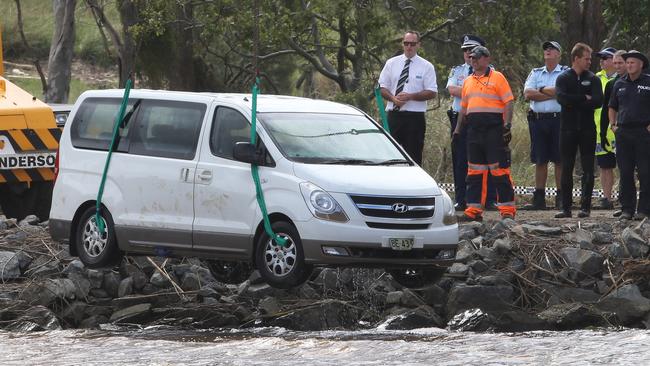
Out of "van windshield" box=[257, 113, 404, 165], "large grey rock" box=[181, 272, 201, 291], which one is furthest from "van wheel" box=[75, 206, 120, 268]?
"van windshield" box=[257, 113, 404, 165]

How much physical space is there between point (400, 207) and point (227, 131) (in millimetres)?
1737

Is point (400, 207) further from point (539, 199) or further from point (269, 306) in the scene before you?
point (539, 199)

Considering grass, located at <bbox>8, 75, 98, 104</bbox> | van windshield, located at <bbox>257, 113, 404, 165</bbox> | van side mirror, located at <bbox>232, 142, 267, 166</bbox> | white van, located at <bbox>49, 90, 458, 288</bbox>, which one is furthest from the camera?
grass, located at <bbox>8, 75, 98, 104</bbox>

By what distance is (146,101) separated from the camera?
566 inches

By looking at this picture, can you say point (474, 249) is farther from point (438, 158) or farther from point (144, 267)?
point (438, 158)

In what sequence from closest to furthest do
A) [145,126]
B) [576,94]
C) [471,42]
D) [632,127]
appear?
[145,126]
[632,127]
[576,94]
[471,42]

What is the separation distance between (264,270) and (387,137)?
5.95 feet

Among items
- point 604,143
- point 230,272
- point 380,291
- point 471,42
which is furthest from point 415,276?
point 604,143

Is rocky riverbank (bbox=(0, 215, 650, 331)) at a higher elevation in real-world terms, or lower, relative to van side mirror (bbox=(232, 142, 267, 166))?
lower

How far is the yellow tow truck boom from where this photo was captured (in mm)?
18297

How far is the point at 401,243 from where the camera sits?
13.1m

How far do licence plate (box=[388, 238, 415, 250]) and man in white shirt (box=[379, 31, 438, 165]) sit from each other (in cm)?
514

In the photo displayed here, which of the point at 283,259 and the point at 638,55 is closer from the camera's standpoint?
the point at 283,259

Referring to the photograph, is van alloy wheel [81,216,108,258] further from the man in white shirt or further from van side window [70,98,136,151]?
the man in white shirt
